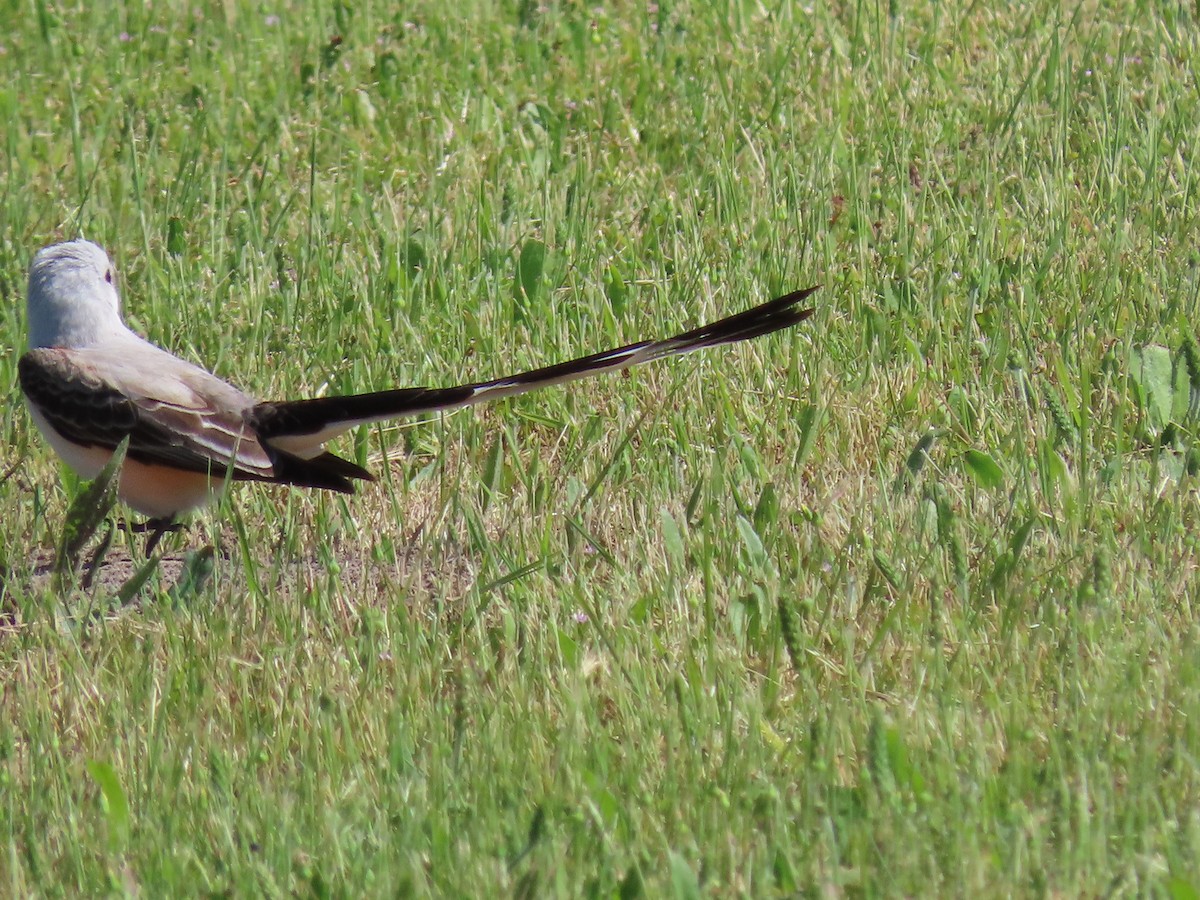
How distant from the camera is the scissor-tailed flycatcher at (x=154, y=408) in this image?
15.1 ft

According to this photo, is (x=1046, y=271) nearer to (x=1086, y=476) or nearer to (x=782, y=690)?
(x=1086, y=476)

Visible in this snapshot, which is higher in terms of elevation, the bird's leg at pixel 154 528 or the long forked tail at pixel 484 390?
the long forked tail at pixel 484 390

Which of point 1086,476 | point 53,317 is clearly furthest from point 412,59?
point 1086,476

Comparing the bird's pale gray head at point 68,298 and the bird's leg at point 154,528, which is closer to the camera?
the bird's leg at point 154,528

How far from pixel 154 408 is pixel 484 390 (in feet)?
3.98

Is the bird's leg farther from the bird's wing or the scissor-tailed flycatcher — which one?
the bird's wing

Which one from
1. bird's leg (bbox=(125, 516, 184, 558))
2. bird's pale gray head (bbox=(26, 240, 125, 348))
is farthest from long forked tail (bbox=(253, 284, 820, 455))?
bird's pale gray head (bbox=(26, 240, 125, 348))

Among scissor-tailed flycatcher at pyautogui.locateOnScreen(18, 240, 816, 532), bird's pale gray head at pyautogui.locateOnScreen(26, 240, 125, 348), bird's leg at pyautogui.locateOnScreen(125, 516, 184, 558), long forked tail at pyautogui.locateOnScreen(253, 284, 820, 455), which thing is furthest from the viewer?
bird's pale gray head at pyautogui.locateOnScreen(26, 240, 125, 348)

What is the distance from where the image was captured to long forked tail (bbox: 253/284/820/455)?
4.16m

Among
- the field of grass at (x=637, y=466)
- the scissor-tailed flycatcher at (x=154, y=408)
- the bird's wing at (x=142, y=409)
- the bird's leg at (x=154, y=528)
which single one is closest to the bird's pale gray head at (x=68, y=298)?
the scissor-tailed flycatcher at (x=154, y=408)

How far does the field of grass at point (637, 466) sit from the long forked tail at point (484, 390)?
0.99ft

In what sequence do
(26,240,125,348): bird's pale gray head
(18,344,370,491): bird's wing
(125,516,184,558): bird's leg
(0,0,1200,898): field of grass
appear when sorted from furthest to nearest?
1. (26,240,125,348): bird's pale gray head
2. (125,516,184,558): bird's leg
3. (18,344,370,491): bird's wing
4. (0,0,1200,898): field of grass

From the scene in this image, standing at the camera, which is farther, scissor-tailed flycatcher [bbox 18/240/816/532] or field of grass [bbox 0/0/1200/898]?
scissor-tailed flycatcher [bbox 18/240/816/532]

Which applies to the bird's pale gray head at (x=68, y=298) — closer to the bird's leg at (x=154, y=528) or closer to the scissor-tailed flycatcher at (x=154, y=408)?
the scissor-tailed flycatcher at (x=154, y=408)
